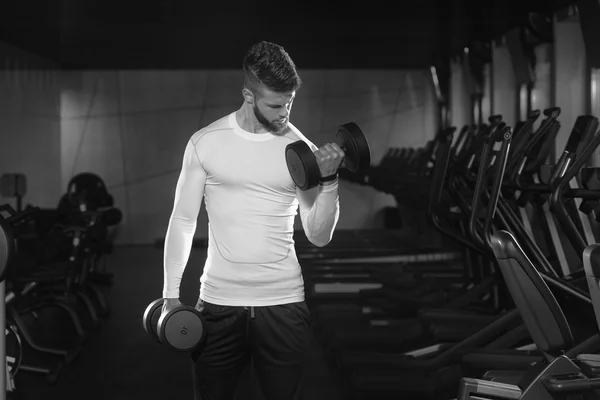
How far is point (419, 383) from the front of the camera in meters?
3.61

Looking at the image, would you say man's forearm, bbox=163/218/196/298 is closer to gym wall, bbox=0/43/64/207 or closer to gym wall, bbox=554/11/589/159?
gym wall, bbox=554/11/589/159

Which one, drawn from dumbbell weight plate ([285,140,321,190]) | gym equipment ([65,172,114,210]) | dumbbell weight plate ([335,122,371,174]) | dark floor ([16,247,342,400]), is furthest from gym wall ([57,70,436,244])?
dumbbell weight plate ([285,140,321,190])

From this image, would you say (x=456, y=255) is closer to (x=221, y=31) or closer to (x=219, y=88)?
(x=221, y=31)

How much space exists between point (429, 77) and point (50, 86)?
5.31 metres

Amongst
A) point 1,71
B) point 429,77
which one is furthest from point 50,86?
point 429,77

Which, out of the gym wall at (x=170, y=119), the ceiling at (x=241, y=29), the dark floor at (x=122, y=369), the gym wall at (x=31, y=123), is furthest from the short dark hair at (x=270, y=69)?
the gym wall at (x=170, y=119)

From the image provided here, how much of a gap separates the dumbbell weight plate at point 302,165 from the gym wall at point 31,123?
6710 mm

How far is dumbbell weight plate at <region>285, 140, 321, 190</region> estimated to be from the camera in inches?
73.8

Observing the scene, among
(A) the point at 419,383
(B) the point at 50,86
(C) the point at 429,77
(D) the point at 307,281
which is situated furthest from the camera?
(C) the point at 429,77

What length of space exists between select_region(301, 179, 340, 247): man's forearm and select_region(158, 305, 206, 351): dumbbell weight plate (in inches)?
14.6

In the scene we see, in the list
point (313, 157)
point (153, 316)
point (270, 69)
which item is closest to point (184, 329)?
point (153, 316)

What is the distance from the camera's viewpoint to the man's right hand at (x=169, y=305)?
6.68 feet

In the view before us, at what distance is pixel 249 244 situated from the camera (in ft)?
6.75

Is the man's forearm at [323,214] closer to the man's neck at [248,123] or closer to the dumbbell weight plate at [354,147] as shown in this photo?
the dumbbell weight plate at [354,147]
